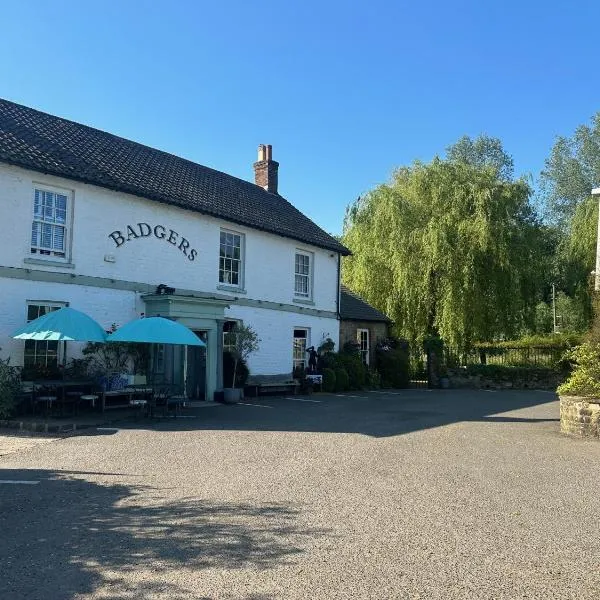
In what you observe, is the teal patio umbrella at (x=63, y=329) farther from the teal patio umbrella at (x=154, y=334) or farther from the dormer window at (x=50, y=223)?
the dormer window at (x=50, y=223)

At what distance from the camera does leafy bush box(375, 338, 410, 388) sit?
26266 millimetres

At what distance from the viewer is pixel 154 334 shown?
13219mm

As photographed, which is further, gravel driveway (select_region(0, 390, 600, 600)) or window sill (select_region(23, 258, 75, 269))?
window sill (select_region(23, 258, 75, 269))

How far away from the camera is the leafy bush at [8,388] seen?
40.5 ft

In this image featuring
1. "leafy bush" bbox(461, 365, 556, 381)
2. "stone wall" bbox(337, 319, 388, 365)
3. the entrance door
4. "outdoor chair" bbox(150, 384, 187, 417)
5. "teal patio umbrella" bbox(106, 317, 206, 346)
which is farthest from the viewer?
"leafy bush" bbox(461, 365, 556, 381)

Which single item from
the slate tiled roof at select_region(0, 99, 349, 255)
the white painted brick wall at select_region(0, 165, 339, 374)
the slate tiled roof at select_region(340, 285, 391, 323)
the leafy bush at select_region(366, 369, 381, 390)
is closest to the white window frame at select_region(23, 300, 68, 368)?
the white painted brick wall at select_region(0, 165, 339, 374)

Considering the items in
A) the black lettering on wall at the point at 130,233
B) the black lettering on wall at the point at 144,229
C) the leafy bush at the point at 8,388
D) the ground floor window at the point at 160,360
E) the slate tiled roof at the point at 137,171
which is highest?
the slate tiled roof at the point at 137,171

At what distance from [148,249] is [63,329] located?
4.94 meters

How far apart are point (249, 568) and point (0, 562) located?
1942 millimetres

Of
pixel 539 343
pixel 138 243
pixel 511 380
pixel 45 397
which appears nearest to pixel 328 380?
pixel 511 380

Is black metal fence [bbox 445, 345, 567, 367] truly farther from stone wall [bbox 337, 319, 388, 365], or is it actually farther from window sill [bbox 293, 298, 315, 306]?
window sill [bbox 293, 298, 315, 306]

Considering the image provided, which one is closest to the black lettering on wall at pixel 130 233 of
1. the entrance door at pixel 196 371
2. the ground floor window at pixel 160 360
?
the ground floor window at pixel 160 360

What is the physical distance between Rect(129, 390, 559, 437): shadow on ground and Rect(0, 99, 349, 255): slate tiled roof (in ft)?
20.2

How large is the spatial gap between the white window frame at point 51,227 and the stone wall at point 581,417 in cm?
1194
